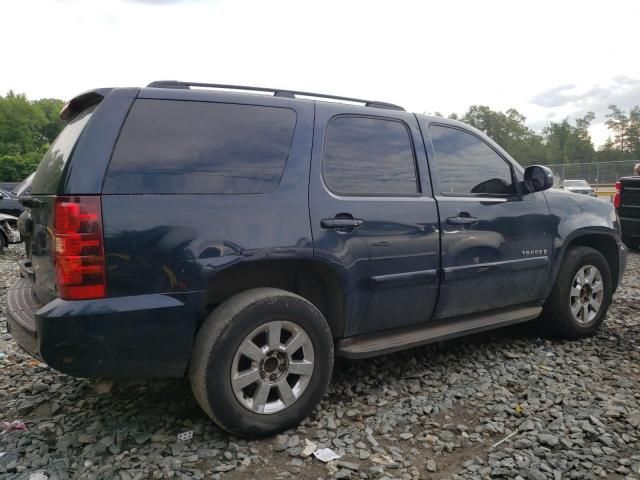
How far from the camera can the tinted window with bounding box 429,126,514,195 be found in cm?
362

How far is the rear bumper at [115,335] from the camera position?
7.57 feet

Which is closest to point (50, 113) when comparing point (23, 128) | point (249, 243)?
point (23, 128)

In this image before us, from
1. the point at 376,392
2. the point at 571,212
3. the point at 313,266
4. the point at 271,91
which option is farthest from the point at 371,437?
the point at 571,212

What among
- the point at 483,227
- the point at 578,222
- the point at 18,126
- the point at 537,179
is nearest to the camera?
the point at 483,227

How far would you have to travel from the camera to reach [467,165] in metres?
3.77

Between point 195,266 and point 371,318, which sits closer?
point 195,266

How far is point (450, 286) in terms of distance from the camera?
346 cm

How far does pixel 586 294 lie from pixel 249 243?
3322 millimetres

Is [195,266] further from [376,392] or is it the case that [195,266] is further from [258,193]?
[376,392]

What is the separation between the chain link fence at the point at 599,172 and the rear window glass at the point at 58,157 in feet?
91.3

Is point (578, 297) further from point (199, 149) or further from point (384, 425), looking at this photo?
point (199, 149)

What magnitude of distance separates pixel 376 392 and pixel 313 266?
104cm

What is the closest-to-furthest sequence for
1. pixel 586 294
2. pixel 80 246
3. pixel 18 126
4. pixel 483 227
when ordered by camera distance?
1. pixel 80 246
2. pixel 483 227
3. pixel 586 294
4. pixel 18 126

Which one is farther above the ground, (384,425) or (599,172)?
(599,172)
